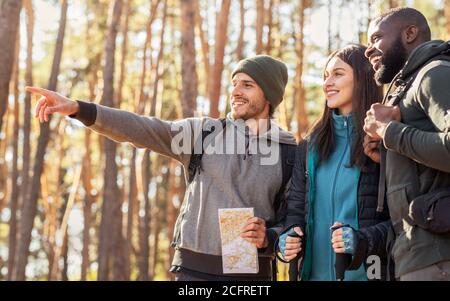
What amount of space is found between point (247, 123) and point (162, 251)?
22262 millimetres

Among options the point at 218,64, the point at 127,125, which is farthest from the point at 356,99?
the point at 218,64

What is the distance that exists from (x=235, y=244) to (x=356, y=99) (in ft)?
3.08

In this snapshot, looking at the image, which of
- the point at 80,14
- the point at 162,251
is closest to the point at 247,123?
the point at 80,14

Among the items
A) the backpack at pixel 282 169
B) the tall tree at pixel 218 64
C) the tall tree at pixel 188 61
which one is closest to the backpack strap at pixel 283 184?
the backpack at pixel 282 169

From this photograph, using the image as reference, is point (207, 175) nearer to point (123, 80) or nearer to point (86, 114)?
point (86, 114)

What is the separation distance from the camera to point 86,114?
162 inches

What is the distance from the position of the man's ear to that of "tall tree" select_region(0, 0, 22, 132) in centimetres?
385

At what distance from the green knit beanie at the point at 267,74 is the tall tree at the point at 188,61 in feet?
15.4

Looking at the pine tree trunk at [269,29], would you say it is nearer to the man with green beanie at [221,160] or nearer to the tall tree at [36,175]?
the tall tree at [36,175]

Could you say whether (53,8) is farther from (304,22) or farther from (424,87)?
(424,87)

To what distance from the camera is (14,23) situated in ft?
22.5
